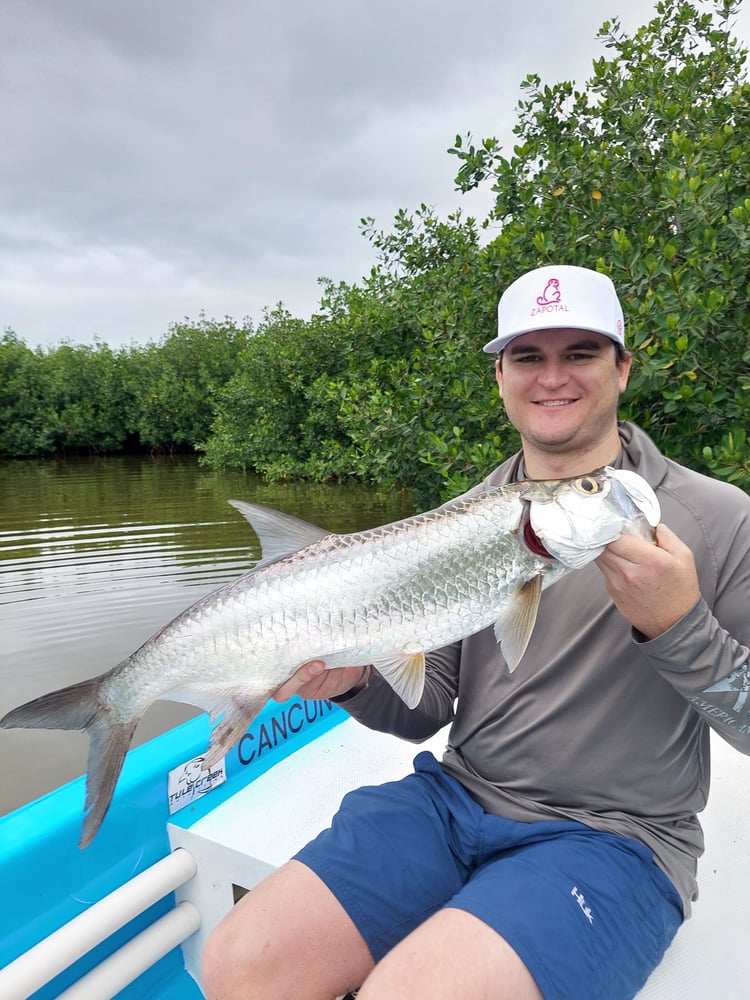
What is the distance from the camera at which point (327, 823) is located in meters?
2.82

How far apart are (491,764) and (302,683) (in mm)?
687

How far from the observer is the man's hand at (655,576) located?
168 cm

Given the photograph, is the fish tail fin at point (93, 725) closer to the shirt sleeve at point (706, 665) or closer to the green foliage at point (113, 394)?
the shirt sleeve at point (706, 665)

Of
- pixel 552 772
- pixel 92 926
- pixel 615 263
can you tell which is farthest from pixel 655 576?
pixel 615 263

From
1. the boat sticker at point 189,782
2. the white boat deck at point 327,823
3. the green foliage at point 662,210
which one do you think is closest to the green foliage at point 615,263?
the green foliage at point 662,210

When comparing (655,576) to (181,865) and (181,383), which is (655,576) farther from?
(181,383)

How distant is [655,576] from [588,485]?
30 centimetres

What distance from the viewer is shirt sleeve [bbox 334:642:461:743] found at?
233cm

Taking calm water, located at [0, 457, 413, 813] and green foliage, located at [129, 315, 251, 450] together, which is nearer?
calm water, located at [0, 457, 413, 813]

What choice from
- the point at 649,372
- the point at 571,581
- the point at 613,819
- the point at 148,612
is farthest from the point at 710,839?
the point at 148,612

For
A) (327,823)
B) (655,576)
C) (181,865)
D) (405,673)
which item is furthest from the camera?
(327,823)

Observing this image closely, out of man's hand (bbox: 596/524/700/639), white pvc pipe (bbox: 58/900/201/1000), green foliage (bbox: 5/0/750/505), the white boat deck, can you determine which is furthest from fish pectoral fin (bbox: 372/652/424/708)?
green foliage (bbox: 5/0/750/505)

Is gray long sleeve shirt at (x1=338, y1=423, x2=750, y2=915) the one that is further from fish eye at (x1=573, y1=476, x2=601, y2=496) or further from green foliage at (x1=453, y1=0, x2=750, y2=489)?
green foliage at (x1=453, y1=0, x2=750, y2=489)

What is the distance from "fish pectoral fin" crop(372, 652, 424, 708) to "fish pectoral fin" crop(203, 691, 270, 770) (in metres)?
0.39
